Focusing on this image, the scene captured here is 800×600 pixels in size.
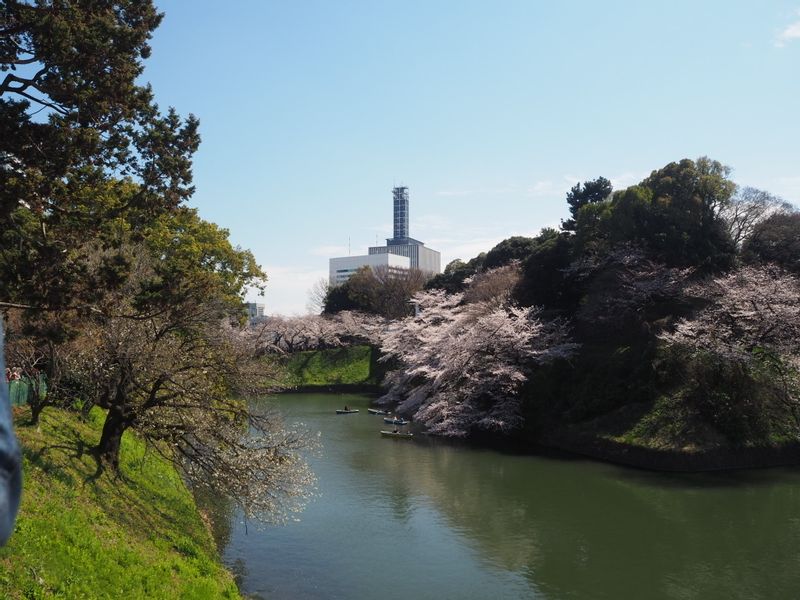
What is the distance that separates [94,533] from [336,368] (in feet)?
142

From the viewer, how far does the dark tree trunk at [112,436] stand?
14.0 meters

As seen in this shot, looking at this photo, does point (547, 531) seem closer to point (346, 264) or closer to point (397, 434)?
point (397, 434)

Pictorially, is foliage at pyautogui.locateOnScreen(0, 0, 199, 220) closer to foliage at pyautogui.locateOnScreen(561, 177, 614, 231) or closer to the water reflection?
the water reflection

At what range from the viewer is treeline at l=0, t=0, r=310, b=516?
9484mm

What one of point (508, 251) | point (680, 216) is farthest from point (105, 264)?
point (508, 251)

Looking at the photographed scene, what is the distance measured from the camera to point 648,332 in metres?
28.2

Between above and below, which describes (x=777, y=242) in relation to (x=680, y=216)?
below

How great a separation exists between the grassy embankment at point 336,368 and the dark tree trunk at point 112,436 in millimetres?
34691

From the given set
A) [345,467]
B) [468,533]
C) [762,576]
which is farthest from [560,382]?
[762,576]

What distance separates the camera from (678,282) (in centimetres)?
2845

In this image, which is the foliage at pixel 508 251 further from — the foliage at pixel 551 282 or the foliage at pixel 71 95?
the foliage at pixel 71 95

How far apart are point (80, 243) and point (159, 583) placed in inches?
233

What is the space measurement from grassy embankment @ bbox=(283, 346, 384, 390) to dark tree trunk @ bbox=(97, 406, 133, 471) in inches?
1366

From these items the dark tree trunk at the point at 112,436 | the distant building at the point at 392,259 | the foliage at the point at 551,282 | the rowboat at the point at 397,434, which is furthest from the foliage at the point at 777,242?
the distant building at the point at 392,259
